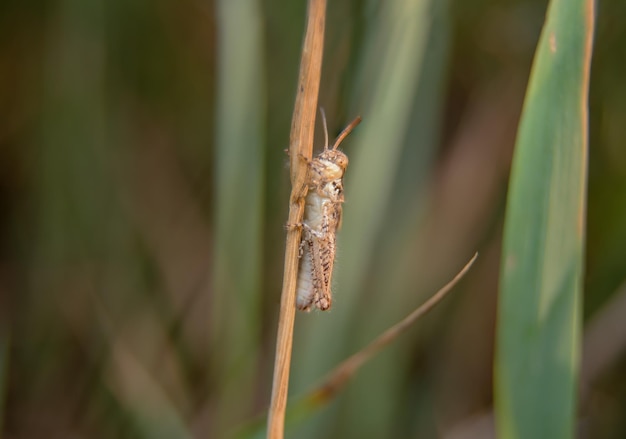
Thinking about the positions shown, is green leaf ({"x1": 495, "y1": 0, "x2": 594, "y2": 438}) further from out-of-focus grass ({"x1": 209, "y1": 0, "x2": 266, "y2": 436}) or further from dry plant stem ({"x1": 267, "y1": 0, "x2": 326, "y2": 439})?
out-of-focus grass ({"x1": 209, "y1": 0, "x2": 266, "y2": 436})

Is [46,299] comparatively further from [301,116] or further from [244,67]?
[301,116]

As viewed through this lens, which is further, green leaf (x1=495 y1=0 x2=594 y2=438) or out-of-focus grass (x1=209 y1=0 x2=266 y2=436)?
out-of-focus grass (x1=209 y1=0 x2=266 y2=436)

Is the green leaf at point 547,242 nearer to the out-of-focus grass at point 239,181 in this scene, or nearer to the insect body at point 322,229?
the insect body at point 322,229

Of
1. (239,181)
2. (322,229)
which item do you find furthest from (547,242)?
(239,181)

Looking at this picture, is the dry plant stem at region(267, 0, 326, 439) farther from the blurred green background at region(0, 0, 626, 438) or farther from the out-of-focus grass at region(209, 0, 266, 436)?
the out-of-focus grass at region(209, 0, 266, 436)

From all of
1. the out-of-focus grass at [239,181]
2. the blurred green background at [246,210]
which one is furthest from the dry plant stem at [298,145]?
the out-of-focus grass at [239,181]

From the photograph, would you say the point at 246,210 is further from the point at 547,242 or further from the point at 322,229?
the point at 547,242

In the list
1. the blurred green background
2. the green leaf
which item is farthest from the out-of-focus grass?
the green leaf
